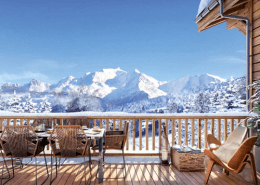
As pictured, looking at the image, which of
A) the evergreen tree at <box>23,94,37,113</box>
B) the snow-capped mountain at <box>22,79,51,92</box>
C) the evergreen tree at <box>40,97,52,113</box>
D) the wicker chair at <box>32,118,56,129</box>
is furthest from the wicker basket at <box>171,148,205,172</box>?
the snow-capped mountain at <box>22,79,51,92</box>

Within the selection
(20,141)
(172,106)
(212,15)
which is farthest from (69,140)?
(172,106)

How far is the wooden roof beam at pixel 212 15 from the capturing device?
4039 millimetres

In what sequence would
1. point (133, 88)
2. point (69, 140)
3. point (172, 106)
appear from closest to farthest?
point (69, 140) < point (172, 106) < point (133, 88)

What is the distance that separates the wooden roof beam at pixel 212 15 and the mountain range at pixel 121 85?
5420 mm

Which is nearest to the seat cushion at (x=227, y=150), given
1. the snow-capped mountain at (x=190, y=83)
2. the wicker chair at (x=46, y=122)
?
the wicker chair at (x=46, y=122)

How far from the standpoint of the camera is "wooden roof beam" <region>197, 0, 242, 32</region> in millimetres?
4039

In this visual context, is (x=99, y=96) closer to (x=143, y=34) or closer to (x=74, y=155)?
(x=143, y=34)

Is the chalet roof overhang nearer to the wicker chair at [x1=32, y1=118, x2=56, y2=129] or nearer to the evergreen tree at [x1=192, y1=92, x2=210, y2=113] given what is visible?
the wicker chair at [x1=32, y1=118, x2=56, y2=129]

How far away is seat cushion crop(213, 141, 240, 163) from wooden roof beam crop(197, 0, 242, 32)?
277cm

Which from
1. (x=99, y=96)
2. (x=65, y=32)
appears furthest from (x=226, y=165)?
(x=65, y=32)

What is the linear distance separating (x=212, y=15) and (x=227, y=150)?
3309 mm

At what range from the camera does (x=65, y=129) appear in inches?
107

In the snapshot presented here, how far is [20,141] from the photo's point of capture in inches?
110

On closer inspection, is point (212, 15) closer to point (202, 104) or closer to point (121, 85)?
point (202, 104)
